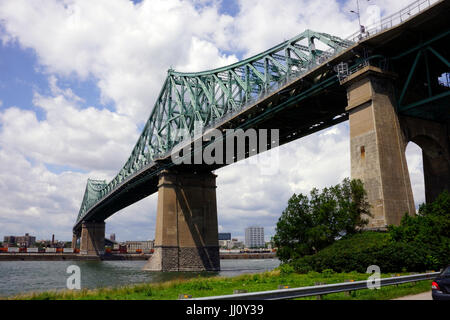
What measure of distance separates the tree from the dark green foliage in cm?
179

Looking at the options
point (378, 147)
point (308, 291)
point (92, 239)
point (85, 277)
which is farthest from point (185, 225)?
point (92, 239)

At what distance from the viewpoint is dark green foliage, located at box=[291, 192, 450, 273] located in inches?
766

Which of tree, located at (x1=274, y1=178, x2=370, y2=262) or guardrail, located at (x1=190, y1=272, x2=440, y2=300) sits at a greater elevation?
tree, located at (x1=274, y1=178, x2=370, y2=262)

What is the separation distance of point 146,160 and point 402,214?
63461 mm

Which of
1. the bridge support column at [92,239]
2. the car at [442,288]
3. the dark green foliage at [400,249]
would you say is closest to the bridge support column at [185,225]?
the dark green foliage at [400,249]

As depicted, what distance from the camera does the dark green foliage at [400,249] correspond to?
19.5 m

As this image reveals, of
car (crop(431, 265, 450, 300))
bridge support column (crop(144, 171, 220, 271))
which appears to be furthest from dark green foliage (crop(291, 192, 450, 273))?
bridge support column (crop(144, 171, 220, 271))

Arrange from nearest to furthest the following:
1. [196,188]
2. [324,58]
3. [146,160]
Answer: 1. [324,58]
2. [196,188]
3. [146,160]

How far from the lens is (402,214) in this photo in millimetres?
26562

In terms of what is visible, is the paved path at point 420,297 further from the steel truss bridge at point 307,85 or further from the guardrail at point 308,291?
the steel truss bridge at point 307,85

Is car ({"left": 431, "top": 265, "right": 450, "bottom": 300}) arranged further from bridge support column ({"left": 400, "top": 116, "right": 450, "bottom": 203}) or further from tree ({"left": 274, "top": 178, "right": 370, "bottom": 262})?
bridge support column ({"left": 400, "top": 116, "right": 450, "bottom": 203})

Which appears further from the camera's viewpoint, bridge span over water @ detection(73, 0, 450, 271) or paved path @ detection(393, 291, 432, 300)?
bridge span over water @ detection(73, 0, 450, 271)
